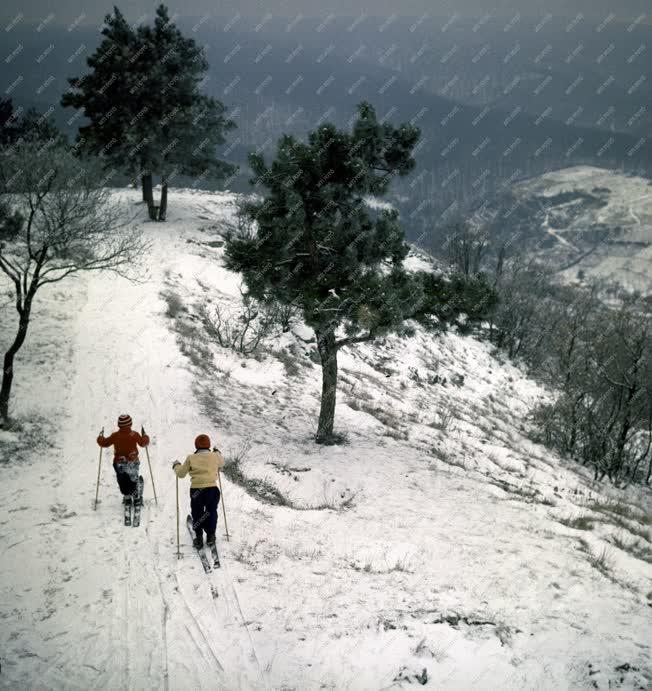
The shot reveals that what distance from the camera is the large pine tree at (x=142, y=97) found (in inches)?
982

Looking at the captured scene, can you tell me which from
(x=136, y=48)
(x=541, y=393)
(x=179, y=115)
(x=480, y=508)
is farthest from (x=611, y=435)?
(x=136, y=48)

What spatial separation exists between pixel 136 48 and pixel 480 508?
93.4 feet

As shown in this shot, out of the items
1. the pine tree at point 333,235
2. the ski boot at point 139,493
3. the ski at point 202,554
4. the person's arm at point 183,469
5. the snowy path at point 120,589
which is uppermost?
the pine tree at point 333,235

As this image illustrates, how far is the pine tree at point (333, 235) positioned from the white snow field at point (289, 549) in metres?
4.49

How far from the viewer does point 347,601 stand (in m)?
7.13

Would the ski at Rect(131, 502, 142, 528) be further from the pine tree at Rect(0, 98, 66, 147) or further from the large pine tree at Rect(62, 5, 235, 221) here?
the pine tree at Rect(0, 98, 66, 147)

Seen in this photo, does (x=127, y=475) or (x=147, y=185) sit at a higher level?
(x=147, y=185)

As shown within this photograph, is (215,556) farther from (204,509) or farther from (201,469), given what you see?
(201,469)

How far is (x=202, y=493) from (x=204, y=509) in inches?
13.0

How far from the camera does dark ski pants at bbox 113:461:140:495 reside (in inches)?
353

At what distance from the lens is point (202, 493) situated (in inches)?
316

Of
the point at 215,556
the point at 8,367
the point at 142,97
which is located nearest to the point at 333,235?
the point at 215,556

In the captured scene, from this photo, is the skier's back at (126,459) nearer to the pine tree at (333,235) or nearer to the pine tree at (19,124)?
the pine tree at (333,235)

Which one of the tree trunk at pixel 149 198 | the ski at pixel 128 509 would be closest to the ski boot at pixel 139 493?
the ski at pixel 128 509
